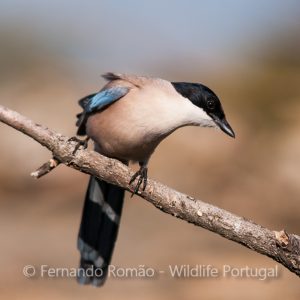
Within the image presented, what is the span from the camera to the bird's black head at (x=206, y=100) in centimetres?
602

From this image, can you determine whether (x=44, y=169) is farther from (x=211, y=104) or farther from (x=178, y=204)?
(x=211, y=104)

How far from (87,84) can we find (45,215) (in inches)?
153

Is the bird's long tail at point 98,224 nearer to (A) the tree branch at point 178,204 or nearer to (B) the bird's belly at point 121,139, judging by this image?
(B) the bird's belly at point 121,139

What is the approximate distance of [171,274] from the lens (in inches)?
348

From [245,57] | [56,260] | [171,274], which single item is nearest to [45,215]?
[56,260]

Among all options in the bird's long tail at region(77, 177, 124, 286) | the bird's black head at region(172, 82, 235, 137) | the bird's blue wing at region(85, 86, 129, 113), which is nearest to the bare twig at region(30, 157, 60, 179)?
the bird's blue wing at region(85, 86, 129, 113)

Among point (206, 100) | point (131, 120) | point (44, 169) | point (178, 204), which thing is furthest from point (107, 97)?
point (178, 204)

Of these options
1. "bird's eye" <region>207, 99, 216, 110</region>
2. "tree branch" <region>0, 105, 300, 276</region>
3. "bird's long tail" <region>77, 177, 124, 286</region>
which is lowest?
"bird's long tail" <region>77, 177, 124, 286</region>

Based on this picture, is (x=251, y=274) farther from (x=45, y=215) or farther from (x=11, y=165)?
(x=11, y=165)

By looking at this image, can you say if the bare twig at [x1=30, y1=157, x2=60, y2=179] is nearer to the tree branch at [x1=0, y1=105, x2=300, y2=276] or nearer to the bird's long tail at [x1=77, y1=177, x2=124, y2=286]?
the tree branch at [x1=0, y1=105, x2=300, y2=276]

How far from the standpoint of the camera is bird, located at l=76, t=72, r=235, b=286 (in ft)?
19.7

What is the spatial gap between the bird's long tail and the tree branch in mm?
1523

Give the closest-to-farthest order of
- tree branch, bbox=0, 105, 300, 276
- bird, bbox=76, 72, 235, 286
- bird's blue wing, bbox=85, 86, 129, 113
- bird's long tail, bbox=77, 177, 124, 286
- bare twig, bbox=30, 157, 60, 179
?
tree branch, bbox=0, 105, 300, 276
bare twig, bbox=30, 157, 60, 179
bird, bbox=76, 72, 235, 286
bird's blue wing, bbox=85, 86, 129, 113
bird's long tail, bbox=77, 177, 124, 286

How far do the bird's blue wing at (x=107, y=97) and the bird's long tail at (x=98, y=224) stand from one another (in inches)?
30.5
